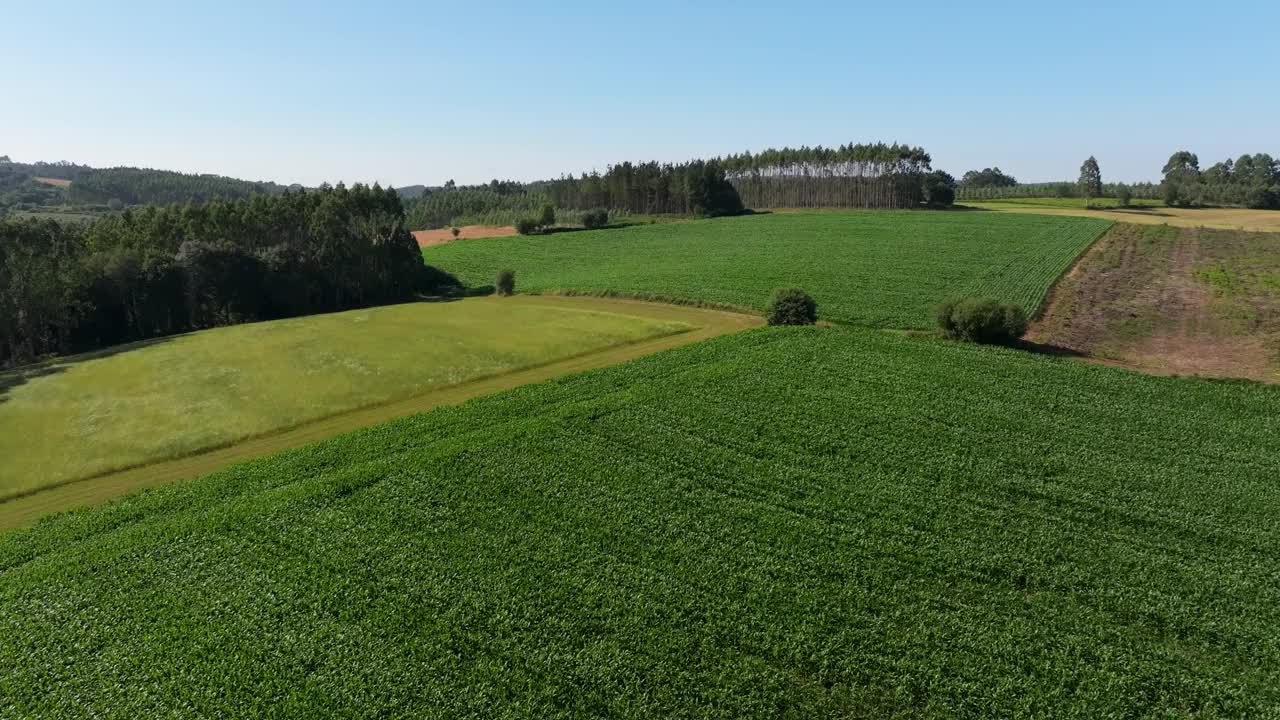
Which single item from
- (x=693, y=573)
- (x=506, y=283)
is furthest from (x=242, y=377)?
(x=506, y=283)

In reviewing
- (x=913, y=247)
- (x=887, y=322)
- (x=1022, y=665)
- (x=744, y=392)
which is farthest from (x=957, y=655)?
(x=913, y=247)

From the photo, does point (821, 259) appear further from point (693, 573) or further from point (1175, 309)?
point (693, 573)

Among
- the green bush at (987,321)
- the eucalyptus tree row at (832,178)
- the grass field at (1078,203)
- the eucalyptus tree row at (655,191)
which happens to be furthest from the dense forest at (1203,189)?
the green bush at (987,321)

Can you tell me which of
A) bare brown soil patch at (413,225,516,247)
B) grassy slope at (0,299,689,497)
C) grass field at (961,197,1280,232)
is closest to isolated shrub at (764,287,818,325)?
grassy slope at (0,299,689,497)

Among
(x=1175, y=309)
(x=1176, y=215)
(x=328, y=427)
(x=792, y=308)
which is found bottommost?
(x=328, y=427)

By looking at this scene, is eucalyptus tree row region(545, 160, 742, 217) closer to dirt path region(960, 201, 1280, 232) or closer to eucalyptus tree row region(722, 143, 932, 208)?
eucalyptus tree row region(722, 143, 932, 208)
